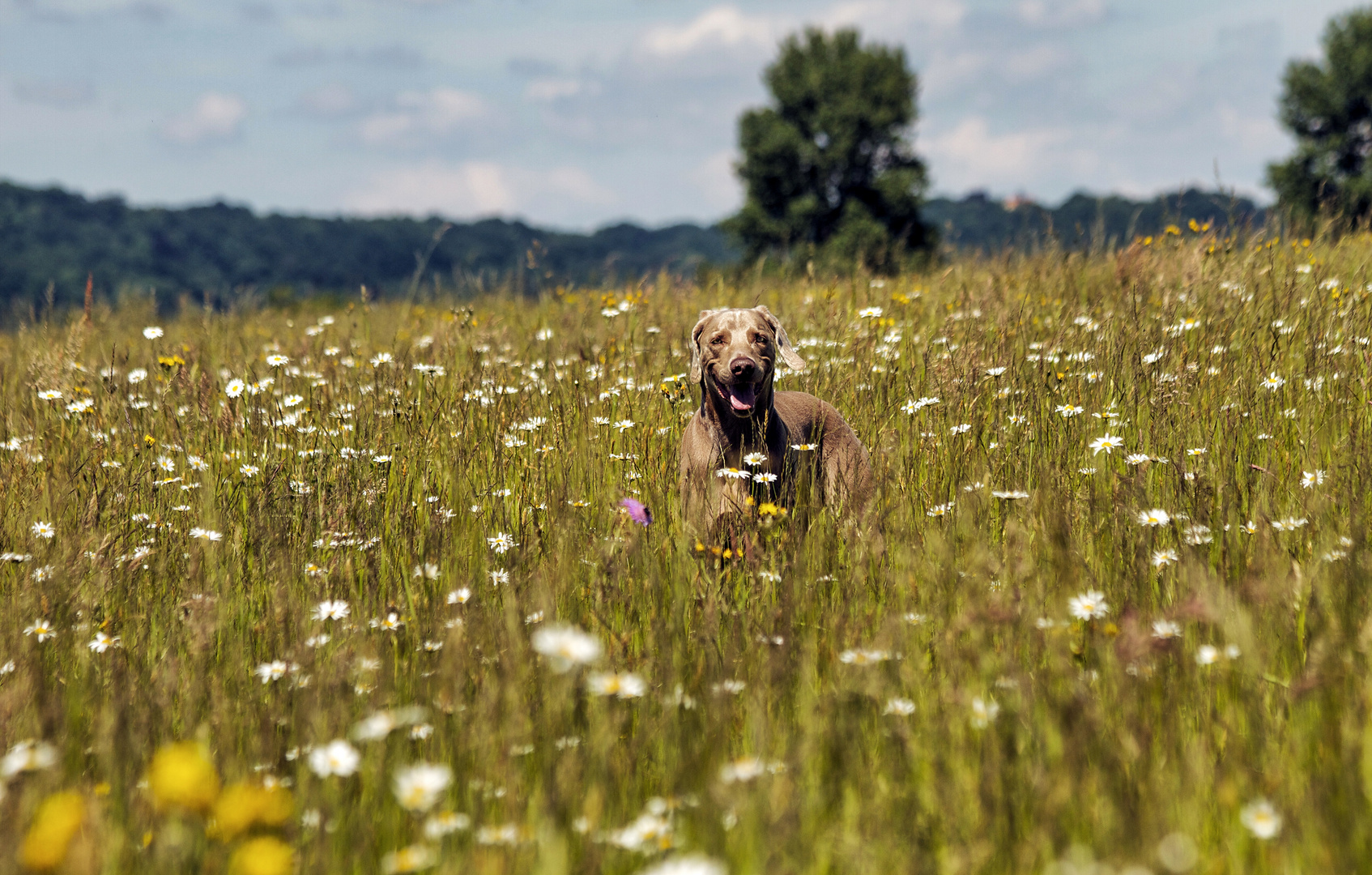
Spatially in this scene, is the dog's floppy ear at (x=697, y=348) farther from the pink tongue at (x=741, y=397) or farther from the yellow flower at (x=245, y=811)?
the yellow flower at (x=245, y=811)

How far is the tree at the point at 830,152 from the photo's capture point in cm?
4903

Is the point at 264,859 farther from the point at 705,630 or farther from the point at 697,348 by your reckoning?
the point at 697,348

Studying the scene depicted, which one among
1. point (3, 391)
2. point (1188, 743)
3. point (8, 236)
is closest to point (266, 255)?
point (8, 236)

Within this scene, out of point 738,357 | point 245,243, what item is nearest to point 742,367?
point 738,357

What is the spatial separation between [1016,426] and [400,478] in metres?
3.15

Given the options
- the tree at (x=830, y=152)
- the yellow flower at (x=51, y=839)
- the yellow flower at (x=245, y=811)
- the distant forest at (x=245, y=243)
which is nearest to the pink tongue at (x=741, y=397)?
the yellow flower at (x=245, y=811)

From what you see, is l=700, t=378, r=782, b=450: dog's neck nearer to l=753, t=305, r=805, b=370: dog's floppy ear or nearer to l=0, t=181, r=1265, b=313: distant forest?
l=753, t=305, r=805, b=370: dog's floppy ear

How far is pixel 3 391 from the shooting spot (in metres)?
7.05

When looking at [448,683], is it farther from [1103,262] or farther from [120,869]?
[1103,262]

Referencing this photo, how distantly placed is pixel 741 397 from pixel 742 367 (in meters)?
0.19

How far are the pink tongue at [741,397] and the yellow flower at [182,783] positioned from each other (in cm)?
309

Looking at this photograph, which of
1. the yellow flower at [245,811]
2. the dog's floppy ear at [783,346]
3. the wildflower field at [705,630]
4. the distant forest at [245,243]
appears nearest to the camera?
the yellow flower at [245,811]

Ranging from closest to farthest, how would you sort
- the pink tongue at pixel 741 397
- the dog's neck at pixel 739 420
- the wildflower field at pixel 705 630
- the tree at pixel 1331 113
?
the wildflower field at pixel 705 630 < the pink tongue at pixel 741 397 < the dog's neck at pixel 739 420 < the tree at pixel 1331 113

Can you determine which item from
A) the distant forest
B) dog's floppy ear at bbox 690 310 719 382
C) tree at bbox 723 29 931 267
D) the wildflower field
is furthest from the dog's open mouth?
the distant forest
